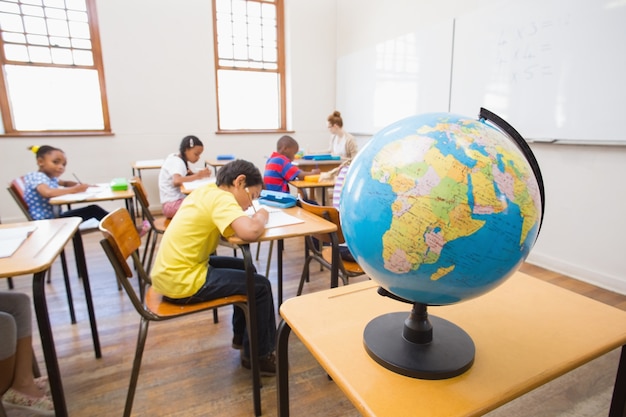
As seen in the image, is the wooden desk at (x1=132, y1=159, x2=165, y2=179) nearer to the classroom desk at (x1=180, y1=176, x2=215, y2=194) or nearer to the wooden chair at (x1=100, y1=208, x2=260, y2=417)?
the classroom desk at (x1=180, y1=176, x2=215, y2=194)

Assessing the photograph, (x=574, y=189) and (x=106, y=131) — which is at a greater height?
(x=106, y=131)

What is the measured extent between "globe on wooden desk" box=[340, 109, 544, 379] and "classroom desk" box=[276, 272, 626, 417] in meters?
0.05

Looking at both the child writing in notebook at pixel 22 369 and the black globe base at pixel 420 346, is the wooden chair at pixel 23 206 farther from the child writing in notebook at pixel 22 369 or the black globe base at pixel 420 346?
the black globe base at pixel 420 346

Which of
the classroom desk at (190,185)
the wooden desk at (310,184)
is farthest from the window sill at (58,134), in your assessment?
the wooden desk at (310,184)

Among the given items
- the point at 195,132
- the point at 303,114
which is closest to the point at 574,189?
the point at 303,114

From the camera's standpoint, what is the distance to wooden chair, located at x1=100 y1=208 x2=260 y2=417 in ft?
4.37

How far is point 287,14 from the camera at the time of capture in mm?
5594

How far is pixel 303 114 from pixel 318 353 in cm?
548

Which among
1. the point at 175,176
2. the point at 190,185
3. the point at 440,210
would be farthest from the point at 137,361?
the point at 175,176

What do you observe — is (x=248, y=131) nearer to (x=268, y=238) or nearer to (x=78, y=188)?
(x=78, y=188)

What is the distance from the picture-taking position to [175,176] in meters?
2.96

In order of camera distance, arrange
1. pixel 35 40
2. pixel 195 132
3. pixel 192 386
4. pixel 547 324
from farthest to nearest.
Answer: pixel 195 132
pixel 35 40
pixel 192 386
pixel 547 324

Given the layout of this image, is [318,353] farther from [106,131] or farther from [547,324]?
[106,131]

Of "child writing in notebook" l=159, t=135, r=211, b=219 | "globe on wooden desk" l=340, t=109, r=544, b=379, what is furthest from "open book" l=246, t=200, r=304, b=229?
"child writing in notebook" l=159, t=135, r=211, b=219
